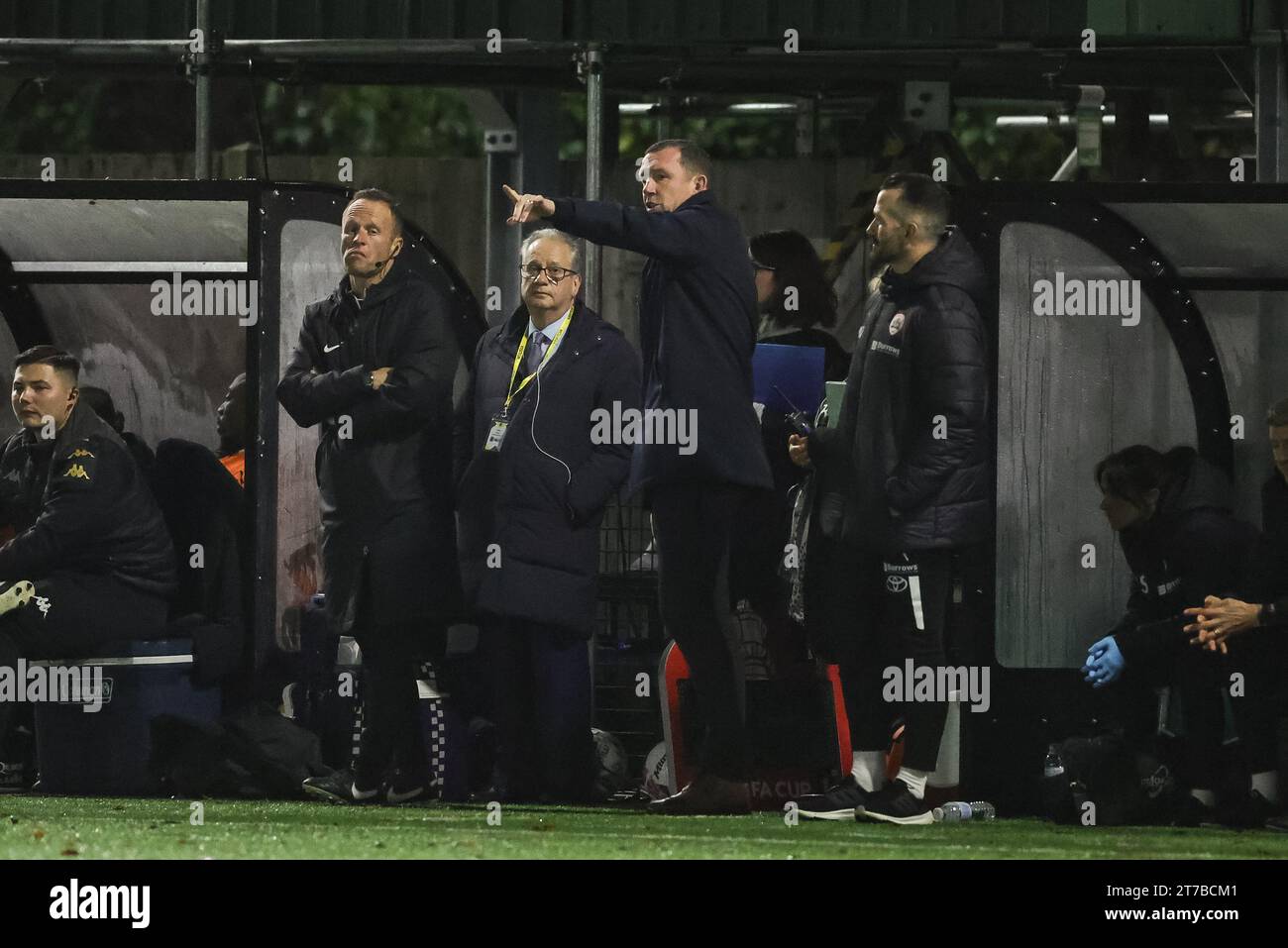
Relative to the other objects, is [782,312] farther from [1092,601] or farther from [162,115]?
[162,115]

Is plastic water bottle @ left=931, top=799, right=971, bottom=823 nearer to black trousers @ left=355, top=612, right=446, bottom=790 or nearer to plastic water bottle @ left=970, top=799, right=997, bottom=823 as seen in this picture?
plastic water bottle @ left=970, top=799, right=997, bottom=823

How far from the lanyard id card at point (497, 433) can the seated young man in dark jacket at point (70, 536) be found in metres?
1.22

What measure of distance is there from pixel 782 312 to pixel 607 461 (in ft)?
2.79

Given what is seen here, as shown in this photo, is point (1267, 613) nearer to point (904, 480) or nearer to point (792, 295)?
point (904, 480)

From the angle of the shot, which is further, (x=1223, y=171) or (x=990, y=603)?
(x=1223, y=171)

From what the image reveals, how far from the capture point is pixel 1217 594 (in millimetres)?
7617

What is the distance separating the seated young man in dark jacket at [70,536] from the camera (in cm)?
791

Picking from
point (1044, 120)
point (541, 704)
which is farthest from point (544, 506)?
point (1044, 120)

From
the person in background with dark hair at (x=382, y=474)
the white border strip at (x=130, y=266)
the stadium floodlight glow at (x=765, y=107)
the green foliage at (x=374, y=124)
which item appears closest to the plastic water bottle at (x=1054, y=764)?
the person in background with dark hair at (x=382, y=474)

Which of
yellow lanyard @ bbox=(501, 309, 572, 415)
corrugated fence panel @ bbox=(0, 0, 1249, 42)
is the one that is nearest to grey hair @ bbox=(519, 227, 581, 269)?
yellow lanyard @ bbox=(501, 309, 572, 415)

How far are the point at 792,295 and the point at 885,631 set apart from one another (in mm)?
1151

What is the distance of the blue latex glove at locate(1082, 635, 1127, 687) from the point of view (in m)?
7.67
